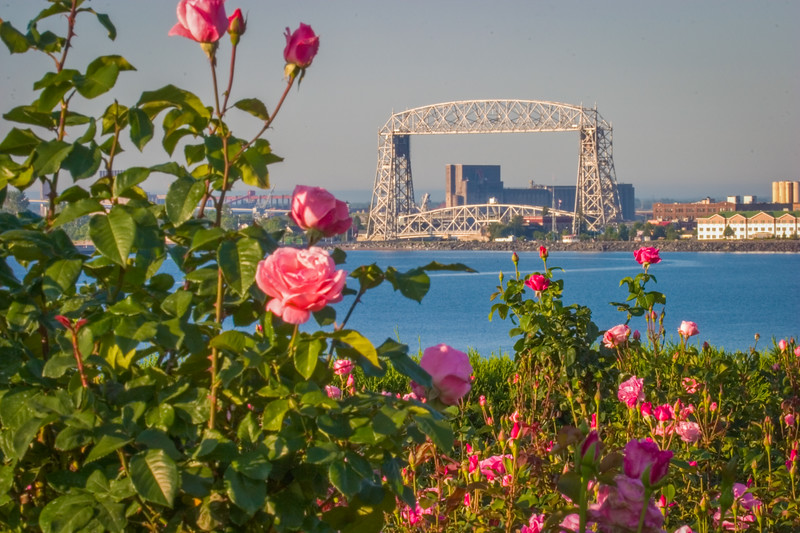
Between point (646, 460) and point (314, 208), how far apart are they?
1.30 ft

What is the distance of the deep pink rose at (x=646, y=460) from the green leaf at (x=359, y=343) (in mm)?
249

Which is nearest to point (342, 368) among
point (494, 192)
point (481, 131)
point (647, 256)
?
point (647, 256)

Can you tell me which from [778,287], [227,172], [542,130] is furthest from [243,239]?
[542,130]

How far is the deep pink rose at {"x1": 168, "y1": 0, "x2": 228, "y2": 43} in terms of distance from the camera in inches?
37.2

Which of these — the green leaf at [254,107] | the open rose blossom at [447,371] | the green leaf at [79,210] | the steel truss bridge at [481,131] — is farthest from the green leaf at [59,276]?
the steel truss bridge at [481,131]

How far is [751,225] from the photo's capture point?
52.1m

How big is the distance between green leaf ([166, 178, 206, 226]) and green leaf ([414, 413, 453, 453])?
1.02 feet

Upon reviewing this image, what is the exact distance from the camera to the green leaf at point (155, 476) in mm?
841

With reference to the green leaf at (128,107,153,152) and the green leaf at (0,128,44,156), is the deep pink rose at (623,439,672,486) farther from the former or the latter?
the green leaf at (0,128,44,156)

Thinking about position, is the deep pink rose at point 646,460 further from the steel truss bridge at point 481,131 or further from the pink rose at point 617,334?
the steel truss bridge at point 481,131

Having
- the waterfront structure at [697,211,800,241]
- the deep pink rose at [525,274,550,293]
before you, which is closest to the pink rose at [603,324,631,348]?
the deep pink rose at [525,274,550,293]

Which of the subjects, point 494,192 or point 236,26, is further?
point 494,192

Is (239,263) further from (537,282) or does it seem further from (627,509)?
(537,282)

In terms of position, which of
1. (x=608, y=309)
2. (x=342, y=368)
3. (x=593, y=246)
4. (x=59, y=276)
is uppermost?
(x=59, y=276)
